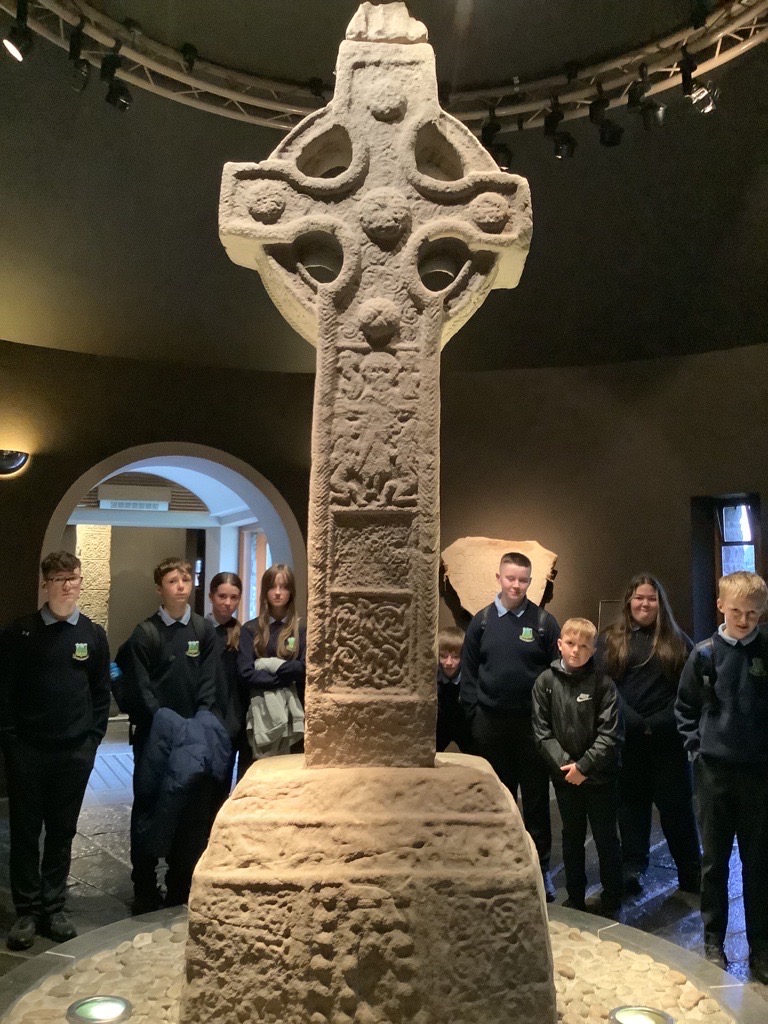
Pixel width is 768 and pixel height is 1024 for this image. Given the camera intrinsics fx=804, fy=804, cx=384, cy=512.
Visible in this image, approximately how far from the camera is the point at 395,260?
2314 mm

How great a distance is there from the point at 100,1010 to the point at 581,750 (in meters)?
2.04

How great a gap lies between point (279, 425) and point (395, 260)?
3.96 metres

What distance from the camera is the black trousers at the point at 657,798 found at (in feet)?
12.2

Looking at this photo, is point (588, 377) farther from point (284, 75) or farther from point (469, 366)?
point (284, 75)

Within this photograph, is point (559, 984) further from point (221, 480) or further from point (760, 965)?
point (221, 480)

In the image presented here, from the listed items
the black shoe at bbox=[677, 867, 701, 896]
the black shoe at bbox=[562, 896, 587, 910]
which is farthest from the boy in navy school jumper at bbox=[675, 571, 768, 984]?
the black shoe at bbox=[677, 867, 701, 896]

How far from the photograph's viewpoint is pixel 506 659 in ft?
12.6

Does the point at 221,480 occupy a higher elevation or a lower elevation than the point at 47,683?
higher

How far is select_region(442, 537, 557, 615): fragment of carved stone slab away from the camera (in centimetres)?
586

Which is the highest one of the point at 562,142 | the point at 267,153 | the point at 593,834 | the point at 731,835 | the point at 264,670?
the point at 267,153

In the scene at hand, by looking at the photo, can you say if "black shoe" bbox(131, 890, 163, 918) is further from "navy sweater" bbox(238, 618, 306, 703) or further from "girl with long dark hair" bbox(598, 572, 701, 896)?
"girl with long dark hair" bbox(598, 572, 701, 896)

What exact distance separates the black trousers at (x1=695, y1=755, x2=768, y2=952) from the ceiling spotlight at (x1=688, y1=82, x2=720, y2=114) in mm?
3524

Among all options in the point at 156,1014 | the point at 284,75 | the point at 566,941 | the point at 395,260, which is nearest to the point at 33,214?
the point at 284,75

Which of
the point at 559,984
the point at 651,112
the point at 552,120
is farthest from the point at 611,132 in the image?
the point at 559,984
